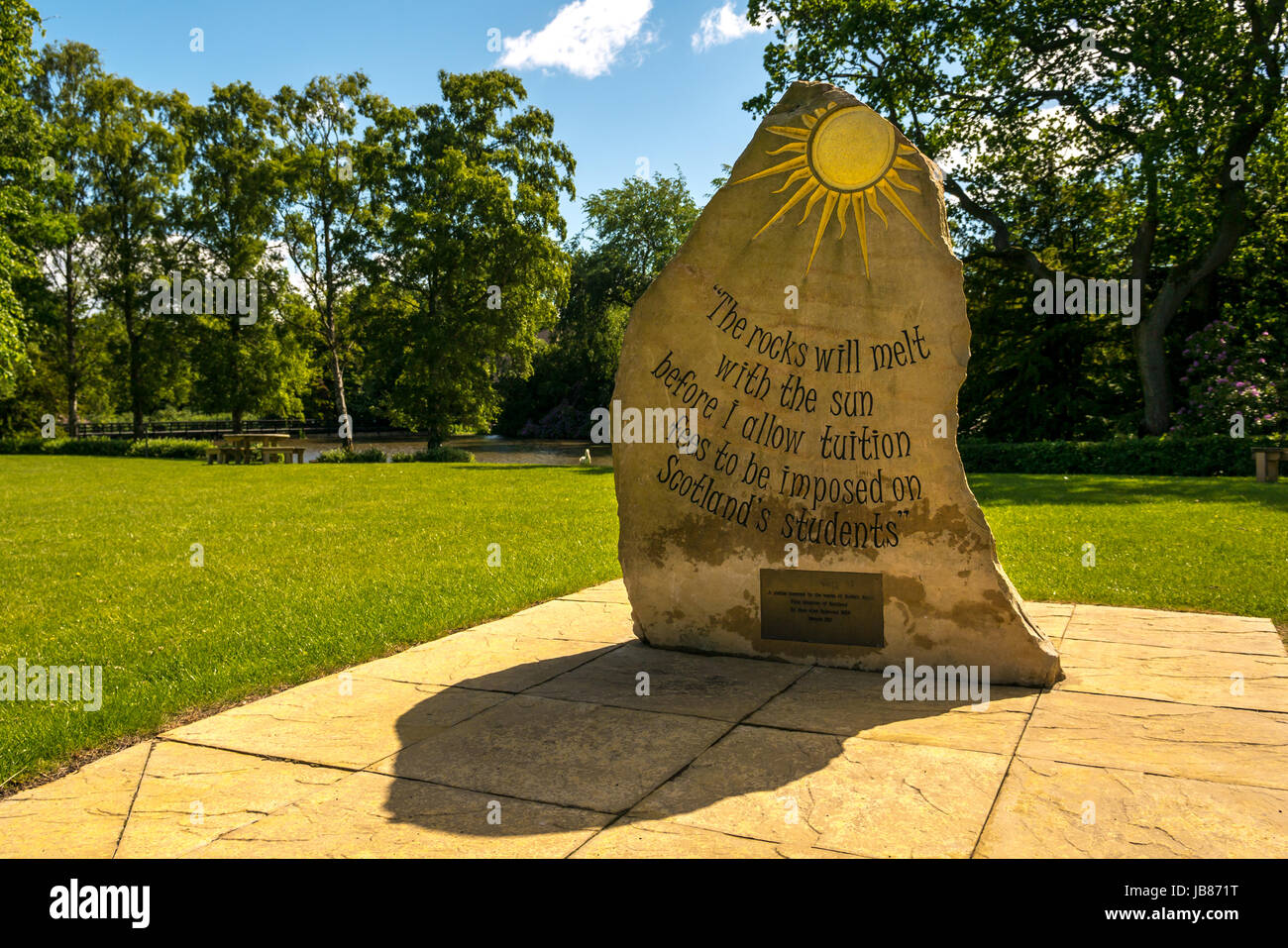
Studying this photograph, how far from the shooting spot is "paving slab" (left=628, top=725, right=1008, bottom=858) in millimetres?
3285

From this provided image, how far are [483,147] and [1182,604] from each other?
32799 millimetres

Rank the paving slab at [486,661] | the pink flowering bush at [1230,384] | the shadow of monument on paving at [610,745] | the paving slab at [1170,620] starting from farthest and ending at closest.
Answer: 1. the pink flowering bush at [1230,384]
2. the paving slab at [1170,620]
3. the paving slab at [486,661]
4. the shadow of monument on paving at [610,745]

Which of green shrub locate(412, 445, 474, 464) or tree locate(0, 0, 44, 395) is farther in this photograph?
green shrub locate(412, 445, 474, 464)

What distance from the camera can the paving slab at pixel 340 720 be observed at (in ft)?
14.2

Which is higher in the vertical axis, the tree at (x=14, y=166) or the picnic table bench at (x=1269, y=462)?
the tree at (x=14, y=166)

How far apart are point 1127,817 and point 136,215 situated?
43325mm

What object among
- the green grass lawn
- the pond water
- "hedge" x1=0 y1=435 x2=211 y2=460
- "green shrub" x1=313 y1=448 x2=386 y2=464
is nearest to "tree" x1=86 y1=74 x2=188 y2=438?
"hedge" x1=0 y1=435 x2=211 y2=460

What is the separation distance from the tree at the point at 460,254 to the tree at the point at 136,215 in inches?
407

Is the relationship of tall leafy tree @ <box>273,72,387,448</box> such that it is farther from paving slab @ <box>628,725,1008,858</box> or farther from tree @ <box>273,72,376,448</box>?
paving slab @ <box>628,725,1008,858</box>

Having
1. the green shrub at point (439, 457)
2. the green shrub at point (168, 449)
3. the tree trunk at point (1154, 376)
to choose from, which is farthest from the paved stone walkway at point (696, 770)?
the green shrub at point (168, 449)

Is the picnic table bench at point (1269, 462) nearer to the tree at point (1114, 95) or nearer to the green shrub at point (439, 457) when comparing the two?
the tree at point (1114, 95)

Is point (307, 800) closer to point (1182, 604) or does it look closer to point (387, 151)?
point (1182, 604)

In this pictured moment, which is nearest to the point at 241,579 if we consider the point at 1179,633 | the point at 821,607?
the point at 821,607

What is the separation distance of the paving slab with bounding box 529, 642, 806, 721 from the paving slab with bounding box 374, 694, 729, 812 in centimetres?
16
